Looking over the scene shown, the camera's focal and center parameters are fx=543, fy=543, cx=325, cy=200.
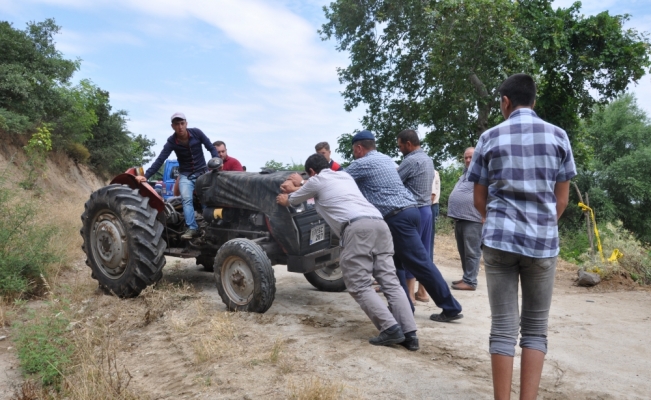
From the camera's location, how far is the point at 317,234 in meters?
5.92

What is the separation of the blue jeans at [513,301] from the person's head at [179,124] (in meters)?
4.89

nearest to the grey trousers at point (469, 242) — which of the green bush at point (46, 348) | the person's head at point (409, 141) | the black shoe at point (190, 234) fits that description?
the person's head at point (409, 141)

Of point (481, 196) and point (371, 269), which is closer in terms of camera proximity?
point (481, 196)

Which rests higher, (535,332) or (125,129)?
(125,129)

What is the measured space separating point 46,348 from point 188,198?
273 cm

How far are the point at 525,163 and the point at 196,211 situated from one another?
5056 mm

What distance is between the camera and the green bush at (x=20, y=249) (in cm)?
679

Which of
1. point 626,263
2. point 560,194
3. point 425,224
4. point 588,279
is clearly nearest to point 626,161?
point 626,263

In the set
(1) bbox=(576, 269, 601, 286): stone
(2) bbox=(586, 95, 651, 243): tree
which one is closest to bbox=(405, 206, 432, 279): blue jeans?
(1) bbox=(576, 269, 601, 286): stone

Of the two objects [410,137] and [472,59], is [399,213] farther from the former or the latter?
[472,59]

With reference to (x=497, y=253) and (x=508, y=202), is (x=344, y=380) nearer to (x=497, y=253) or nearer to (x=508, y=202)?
(x=497, y=253)

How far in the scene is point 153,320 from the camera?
5578 millimetres

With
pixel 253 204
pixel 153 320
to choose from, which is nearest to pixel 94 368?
pixel 153 320

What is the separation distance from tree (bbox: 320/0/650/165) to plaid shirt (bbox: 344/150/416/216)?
1060 cm
